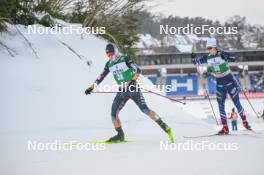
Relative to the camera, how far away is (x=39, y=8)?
40.2 feet

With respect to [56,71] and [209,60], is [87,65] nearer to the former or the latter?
[56,71]

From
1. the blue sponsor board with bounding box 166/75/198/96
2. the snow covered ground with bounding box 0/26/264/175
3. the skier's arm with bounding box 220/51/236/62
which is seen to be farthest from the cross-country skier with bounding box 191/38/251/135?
the blue sponsor board with bounding box 166/75/198/96

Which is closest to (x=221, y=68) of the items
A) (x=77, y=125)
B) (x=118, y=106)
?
(x=118, y=106)

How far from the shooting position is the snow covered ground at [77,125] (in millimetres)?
4594

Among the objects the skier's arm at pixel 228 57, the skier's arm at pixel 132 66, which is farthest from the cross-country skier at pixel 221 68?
the skier's arm at pixel 132 66

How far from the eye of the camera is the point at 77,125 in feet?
28.8

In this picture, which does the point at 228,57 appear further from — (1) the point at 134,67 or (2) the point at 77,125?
(2) the point at 77,125

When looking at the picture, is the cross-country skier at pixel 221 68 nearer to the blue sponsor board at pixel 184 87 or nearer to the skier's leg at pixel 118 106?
the skier's leg at pixel 118 106

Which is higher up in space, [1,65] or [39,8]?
[39,8]

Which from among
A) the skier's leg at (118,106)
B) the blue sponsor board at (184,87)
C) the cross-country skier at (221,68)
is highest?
the cross-country skier at (221,68)

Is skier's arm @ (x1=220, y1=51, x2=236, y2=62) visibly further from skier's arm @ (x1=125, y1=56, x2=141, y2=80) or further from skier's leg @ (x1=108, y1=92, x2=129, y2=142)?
skier's leg @ (x1=108, y1=92, x2=129, y2=142)

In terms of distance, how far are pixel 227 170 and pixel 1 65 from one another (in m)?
6.57

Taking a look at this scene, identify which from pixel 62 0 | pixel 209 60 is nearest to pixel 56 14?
pixel 62 0

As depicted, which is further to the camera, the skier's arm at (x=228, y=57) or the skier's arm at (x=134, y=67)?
the skier's arm at (x=228, y=57)
